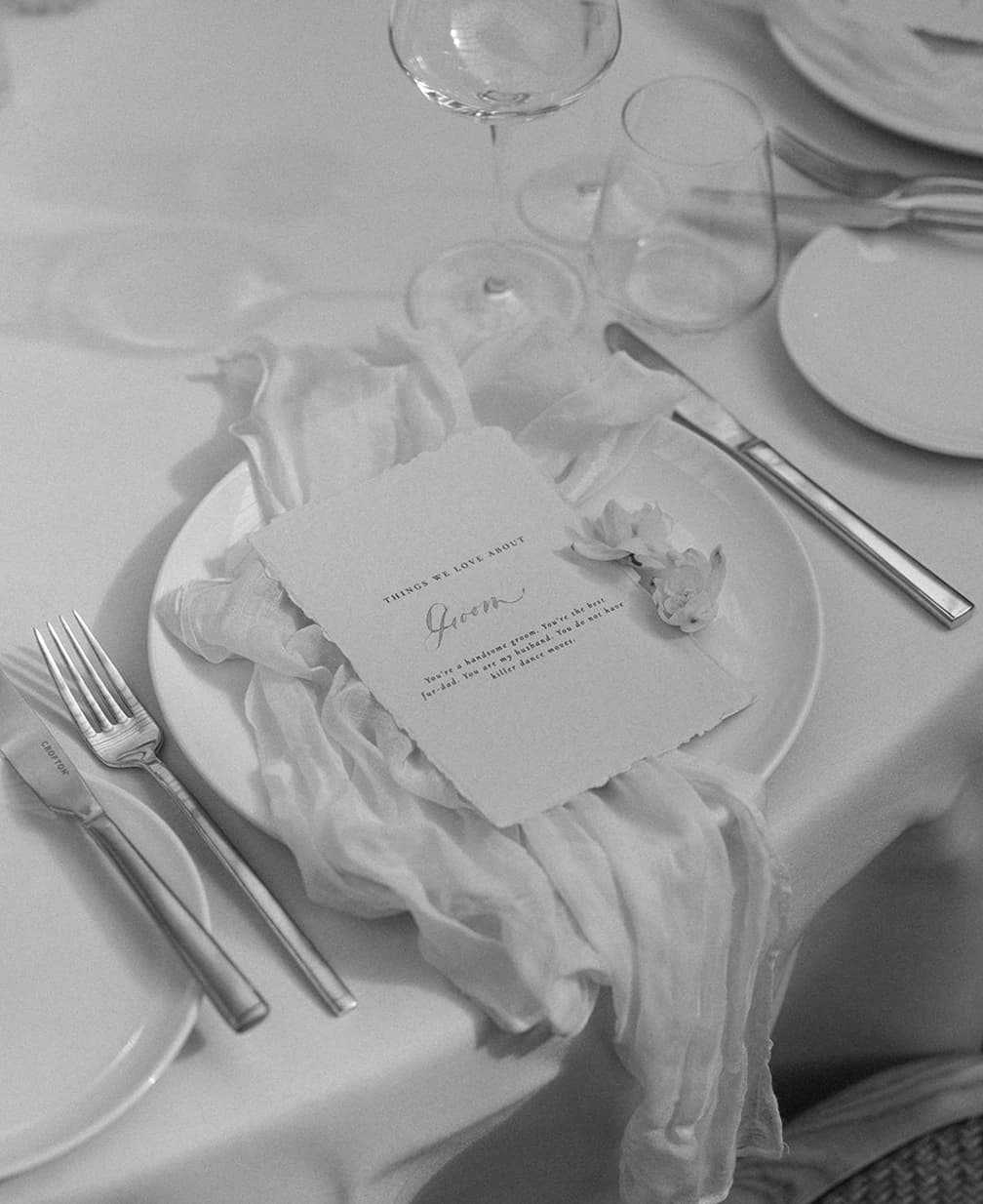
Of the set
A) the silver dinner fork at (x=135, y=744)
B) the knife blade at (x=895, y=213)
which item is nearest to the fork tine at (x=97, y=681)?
the silver dinner fork at (x=135, y=744)

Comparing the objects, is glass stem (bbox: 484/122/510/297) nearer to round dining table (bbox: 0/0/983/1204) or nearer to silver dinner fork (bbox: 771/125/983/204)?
round dining table (bbox: 0/0/983/1204)

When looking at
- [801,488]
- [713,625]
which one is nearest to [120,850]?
[713,625]

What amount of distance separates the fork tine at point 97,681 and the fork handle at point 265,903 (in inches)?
1.3

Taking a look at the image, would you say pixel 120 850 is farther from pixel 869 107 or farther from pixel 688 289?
pixel 869 107

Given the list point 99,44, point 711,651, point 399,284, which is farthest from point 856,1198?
point 99,44

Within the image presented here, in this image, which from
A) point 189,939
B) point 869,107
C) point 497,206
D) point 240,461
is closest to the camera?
point 189,939

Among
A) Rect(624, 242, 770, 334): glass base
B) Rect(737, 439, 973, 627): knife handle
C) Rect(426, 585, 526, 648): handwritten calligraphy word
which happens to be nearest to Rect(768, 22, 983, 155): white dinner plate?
Rect(624, 242, 770, 334): glass base

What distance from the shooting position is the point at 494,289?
2.75 ft

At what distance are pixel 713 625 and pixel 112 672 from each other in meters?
0.28

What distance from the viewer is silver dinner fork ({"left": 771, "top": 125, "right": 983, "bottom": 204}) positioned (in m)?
0.86

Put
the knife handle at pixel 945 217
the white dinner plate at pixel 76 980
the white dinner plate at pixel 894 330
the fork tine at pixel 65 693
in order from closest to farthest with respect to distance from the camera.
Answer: the white dinner plate at pixel 76 980
the fork tine at pixel 65 693
the white dinner plate at pixel 894 330
the knife handle at pixel 945 217

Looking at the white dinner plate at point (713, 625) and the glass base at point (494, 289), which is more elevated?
the glass base at point (494, 289)

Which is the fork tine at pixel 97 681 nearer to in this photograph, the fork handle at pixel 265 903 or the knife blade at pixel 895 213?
the fork handle at pixel 265 903

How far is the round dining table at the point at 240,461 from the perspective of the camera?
52 centimetres
